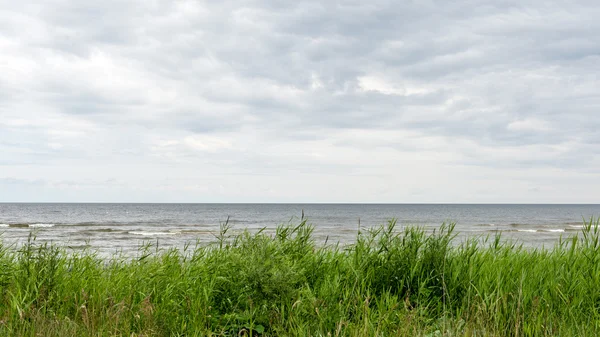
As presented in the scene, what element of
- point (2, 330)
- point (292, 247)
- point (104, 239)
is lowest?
point (104, 239)

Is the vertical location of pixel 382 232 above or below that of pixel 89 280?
above

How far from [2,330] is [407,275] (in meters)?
4.62

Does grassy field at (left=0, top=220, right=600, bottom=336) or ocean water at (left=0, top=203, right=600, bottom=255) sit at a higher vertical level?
grassy field at (left=0, top=220, right=600, bottom=336)

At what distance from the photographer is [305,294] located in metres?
5.25

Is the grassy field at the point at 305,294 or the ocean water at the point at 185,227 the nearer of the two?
the grassy field at the point at 305,294

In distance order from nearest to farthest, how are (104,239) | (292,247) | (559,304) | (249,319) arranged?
(249,319)
(559,304)
(292,247)
(104,239)

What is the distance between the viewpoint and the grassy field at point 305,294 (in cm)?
473

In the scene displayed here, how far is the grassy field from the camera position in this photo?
4734 mm

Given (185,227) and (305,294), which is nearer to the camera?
(305,294)

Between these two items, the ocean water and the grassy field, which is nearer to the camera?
the grassy field

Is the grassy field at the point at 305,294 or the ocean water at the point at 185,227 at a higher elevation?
the grassy field at the point at 305,294

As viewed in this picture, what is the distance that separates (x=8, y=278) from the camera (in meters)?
5.79

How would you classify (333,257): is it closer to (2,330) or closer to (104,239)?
(2,330)

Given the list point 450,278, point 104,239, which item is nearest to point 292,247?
point 450,278
